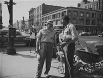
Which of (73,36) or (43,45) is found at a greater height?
(73,36)

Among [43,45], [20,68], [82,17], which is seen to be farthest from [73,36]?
[82,17]

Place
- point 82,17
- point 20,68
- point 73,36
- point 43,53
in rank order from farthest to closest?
point 82,17, point 20,68, point 43,53, point 73,36

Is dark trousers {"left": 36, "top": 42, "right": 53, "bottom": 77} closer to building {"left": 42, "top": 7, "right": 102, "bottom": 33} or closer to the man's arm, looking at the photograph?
the man's arm

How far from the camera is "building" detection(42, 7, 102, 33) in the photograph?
49.0 metres

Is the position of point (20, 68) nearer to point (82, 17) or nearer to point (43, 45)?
point (43, 45)

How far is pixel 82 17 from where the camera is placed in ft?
169

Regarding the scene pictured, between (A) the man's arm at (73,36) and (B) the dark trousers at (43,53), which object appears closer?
(A) the man's arm at (73,36)

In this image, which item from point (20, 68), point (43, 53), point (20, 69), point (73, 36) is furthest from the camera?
point (20, 68)

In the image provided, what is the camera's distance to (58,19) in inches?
2115

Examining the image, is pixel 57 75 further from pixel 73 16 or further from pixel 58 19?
pixel 58 19

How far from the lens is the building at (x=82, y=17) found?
48969mm

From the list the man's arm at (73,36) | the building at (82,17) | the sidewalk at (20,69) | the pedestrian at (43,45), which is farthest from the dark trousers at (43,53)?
the building at (82,17)

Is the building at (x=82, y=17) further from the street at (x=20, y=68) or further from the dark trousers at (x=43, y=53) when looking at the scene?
the dark trousers at (x=43, y=53)

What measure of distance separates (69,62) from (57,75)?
1.04 meters
